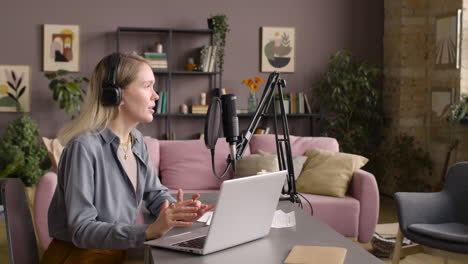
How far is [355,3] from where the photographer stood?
23.8 feet

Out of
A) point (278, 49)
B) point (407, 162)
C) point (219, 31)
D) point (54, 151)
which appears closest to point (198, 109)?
point (219, 31)

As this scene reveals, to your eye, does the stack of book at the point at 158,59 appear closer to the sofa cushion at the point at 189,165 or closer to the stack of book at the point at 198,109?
the stack of book at the point at 198,109

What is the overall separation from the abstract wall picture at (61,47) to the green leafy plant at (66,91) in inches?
9.3

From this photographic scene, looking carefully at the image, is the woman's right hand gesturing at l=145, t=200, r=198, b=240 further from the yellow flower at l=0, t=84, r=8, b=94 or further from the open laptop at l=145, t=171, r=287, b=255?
the yellow flower at l=0, t=84, r=8, b=94

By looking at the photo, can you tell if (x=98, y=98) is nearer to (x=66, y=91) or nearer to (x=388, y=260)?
(x=388, y=260)

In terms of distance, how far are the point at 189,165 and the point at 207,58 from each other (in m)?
1.95

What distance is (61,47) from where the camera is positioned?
21.9ft

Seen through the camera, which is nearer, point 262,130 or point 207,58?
point 207,58

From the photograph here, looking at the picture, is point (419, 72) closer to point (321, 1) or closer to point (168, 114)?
point (321, 1)

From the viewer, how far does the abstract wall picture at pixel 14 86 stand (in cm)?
659

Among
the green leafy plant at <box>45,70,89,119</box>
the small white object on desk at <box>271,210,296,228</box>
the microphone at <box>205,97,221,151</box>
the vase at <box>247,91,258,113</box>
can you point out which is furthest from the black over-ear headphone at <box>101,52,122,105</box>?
the vase at <box>247,91,258,113</box>

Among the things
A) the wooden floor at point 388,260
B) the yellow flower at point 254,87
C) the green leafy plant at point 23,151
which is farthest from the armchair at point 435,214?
the green leafy plant at point 23,151

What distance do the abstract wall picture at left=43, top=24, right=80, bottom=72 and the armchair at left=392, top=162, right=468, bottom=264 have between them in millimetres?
4171

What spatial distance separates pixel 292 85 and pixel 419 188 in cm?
182
